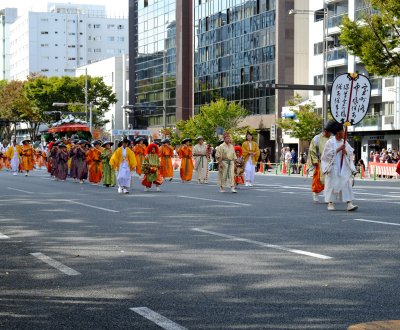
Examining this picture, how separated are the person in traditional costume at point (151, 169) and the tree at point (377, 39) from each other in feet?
40.3

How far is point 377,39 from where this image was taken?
33062 mm

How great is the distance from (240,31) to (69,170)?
146ft

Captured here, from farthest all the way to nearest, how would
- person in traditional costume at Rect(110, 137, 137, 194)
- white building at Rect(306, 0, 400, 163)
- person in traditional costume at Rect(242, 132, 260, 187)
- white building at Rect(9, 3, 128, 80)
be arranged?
white building at Rect(9, 3, 128, 80) → white building at Rect(306, 0, 400, 163) → person in traditional costume at Rect(242, 132, 260, 187) → person in traditional costume at Rect(110, 137, 137, 194)

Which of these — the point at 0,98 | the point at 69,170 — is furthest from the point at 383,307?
the point at 0,98

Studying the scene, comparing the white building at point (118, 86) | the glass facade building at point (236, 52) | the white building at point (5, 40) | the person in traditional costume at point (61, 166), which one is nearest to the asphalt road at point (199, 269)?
the person in traditional costume at point (61, 166)

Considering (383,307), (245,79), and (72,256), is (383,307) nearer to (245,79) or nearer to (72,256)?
(72,256)

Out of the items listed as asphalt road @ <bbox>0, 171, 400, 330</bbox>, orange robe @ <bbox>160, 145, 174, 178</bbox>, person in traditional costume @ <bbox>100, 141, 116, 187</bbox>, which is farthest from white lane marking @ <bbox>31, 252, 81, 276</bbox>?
orange robe @ <bbox>160, 145, 174, 178</bbox>

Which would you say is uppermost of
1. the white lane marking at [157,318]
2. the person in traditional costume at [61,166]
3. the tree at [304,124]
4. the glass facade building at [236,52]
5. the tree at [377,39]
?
the glass facade building at [236,52]

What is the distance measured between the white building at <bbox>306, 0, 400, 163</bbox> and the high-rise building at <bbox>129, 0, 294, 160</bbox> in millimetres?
5026

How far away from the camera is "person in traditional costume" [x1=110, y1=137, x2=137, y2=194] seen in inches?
885

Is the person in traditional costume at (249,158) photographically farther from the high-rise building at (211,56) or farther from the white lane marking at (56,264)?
the high-rise building at (211,56)

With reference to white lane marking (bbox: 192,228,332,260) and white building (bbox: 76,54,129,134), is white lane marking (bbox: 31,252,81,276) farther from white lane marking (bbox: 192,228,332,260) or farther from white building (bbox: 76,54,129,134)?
white building (bbox: 76,54,129,134)

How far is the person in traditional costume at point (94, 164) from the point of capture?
98.5ft

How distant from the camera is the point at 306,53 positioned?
223 ft
